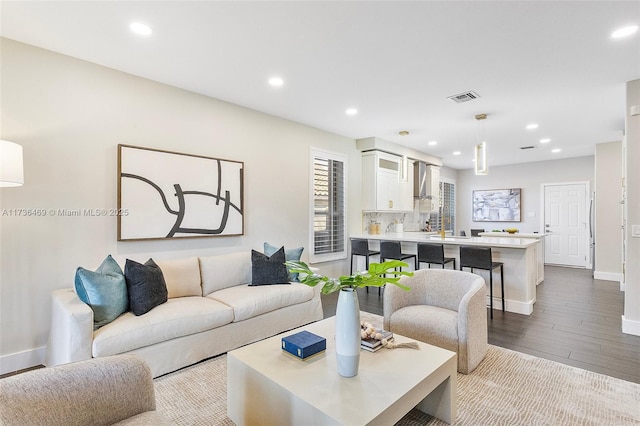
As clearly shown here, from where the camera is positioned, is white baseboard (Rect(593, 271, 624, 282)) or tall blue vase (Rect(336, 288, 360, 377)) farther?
white baseboard (Rect(593, 271, 624, 282))

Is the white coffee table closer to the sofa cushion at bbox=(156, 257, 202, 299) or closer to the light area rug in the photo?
the light area rug

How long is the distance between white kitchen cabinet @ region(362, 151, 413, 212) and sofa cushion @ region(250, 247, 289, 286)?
2837mm

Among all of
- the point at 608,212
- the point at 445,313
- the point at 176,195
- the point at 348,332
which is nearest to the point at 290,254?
the point at 176,195

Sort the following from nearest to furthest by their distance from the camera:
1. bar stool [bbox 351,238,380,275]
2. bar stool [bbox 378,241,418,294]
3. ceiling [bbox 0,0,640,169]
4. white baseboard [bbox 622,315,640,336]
A: ceiling [bbox 0,0,640,169], white baseboard [bbox 622,315,640,336], bar stool [bbox 378,241,418,294], bar stool [bbox 351,238,380,275]

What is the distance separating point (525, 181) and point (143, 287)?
30.3 ft

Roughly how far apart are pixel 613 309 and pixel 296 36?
16.9 feet

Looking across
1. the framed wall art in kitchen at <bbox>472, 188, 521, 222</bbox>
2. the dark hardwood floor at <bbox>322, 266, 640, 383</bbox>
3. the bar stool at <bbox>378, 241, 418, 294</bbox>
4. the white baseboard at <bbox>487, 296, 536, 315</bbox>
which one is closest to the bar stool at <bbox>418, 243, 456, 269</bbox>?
the bar stool at <bbox>378, 241, 418, 294</bbox>

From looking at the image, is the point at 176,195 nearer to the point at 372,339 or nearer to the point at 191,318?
the point at 191,318

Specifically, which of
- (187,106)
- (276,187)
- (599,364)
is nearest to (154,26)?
(187,106)

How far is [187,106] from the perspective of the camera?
368 centimetres

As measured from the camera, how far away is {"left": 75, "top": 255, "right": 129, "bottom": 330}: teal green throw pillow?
2424mm

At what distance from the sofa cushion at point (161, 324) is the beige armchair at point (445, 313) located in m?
1.55

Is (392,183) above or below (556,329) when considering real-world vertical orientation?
above

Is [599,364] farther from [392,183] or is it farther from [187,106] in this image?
[187,106]
